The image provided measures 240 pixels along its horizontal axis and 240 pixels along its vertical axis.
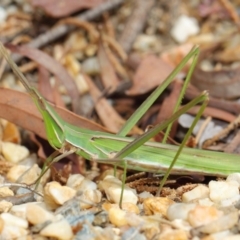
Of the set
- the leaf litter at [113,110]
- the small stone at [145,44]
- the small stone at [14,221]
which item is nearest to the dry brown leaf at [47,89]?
the leaf litter at [113,110]

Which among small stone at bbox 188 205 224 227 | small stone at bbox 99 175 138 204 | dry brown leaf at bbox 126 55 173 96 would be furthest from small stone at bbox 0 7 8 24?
small stone at bbox 188 205 224 227

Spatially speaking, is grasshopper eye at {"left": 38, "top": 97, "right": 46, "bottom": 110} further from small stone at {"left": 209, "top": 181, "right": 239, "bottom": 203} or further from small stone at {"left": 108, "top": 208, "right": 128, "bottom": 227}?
small stone at {"left": 209, "top": 181, "right": 239, "bottom": 203}

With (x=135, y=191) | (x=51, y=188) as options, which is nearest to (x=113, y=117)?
(x=135, y=191)

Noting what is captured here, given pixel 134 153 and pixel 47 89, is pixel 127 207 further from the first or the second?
pixel 47 89

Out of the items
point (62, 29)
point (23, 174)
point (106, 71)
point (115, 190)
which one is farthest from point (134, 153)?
point (62, 29)

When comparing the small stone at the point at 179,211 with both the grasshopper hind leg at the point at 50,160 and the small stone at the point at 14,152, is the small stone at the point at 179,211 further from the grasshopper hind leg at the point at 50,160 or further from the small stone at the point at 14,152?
the small stone at the point at 14,152

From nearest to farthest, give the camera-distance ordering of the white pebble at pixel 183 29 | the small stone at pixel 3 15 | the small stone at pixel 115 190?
the small stone at pixel 115 190, the small stone at pixel 3 15, the white pebble at pixel 183 29

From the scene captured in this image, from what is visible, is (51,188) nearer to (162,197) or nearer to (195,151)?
(162,197)
